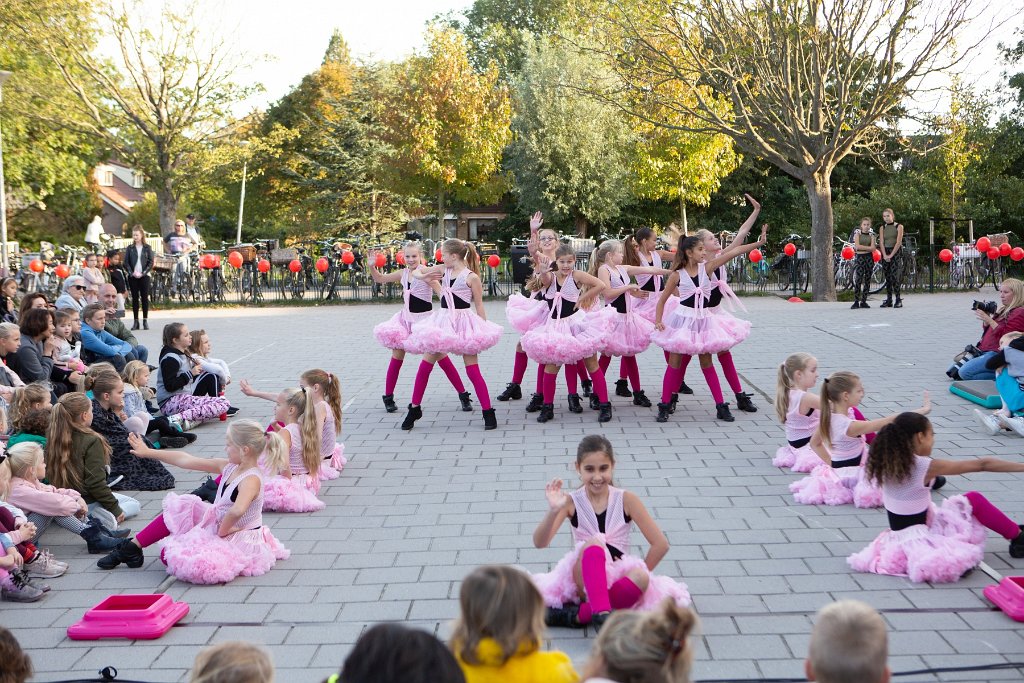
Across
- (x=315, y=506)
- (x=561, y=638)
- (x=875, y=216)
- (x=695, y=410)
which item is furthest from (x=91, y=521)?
(x=875, y=216)

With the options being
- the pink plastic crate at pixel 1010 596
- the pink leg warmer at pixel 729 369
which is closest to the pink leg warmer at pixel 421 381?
the pink leg warmer at pixel 729 369

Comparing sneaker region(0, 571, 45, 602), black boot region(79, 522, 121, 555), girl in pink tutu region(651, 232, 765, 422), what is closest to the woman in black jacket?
girl in pink tutu region(651, 232, 765, 422)

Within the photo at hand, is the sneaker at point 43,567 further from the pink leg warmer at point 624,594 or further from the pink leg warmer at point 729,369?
the pink leg warmer at point 729,369

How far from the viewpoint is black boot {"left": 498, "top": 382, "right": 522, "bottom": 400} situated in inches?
428

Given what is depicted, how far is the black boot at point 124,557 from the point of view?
19.1ft

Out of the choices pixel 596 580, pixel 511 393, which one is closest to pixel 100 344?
pixel 511 393

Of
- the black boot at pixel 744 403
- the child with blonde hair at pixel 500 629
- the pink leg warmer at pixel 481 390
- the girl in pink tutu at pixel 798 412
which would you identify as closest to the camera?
the child with blonde hair at pixel 500 629

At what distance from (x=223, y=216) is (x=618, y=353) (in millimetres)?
46138

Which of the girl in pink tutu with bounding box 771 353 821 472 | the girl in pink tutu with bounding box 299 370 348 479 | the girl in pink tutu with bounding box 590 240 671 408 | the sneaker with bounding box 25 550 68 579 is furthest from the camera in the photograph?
the girl in pink tutu with bounding box 590 240 671 408

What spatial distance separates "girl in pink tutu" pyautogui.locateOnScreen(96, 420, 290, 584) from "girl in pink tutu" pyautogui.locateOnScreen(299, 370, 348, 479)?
5.90ft

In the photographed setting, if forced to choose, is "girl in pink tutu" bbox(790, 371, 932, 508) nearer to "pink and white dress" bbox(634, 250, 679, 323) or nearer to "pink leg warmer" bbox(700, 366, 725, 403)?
"pink leg warmer" bbox(700, 366, 725, 403)

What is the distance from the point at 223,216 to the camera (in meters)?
52.7

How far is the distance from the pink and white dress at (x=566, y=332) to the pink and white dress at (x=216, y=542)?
4.00 metres

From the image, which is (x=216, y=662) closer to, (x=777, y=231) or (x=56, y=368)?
(x=56, y=368)
